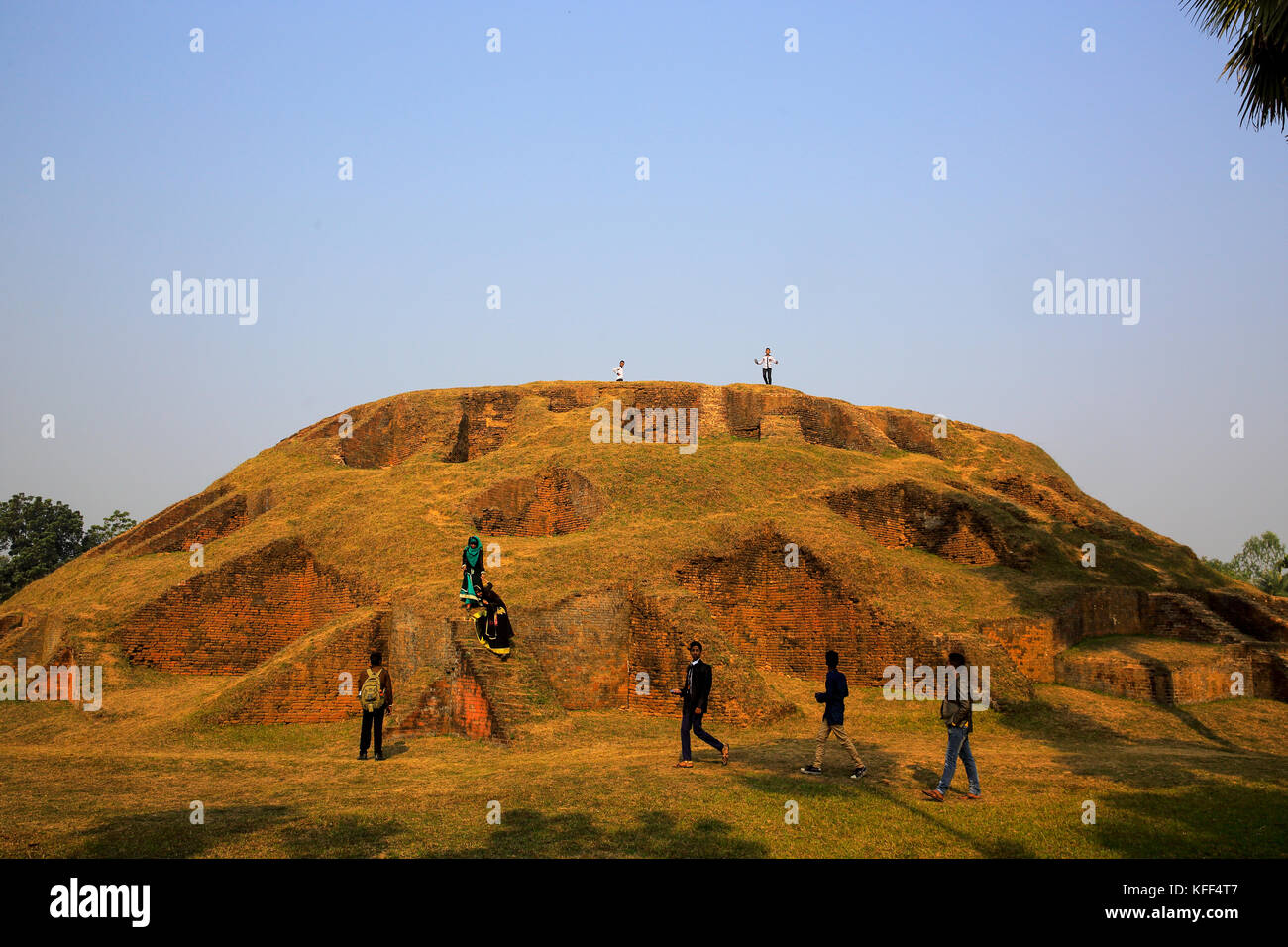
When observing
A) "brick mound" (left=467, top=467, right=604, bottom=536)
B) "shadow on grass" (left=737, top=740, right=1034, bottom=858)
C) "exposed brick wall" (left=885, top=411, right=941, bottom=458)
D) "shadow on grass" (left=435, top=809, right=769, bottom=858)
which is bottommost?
"shadow on grass" (left=737, top=740, right=1034, bottom=858)

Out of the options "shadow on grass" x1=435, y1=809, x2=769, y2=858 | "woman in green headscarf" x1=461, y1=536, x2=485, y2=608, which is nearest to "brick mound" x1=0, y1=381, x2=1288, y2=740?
"woman in green headscarf" x1=461, y1=536, x2=485, y2=608

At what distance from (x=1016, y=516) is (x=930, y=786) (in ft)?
48.0

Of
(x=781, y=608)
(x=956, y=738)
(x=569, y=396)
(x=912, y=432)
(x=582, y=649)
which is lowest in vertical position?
(x=582, y=649)

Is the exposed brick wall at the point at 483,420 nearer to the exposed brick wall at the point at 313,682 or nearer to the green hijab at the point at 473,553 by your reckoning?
the exposed brick wall at the point at 313,682

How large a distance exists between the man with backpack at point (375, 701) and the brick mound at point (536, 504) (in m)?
9.89

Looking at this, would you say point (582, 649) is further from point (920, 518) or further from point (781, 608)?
point (920, 518)

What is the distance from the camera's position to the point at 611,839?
747 cm

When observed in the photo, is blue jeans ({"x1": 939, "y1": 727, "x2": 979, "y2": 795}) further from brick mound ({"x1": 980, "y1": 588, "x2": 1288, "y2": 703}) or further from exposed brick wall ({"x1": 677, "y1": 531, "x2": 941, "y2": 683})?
brick mound ({"x1": 980, "y1": 588, "x2": 1288, "y2": 703})

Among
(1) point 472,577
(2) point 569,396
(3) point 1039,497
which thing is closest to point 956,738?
(1) point 472,577

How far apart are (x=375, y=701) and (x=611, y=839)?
578 cm

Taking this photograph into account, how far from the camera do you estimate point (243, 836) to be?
7543 mm

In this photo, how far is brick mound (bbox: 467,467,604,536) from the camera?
73.3ft

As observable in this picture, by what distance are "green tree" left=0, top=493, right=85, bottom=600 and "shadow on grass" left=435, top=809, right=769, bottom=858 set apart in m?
38.6
